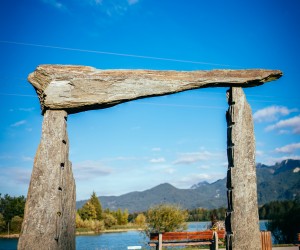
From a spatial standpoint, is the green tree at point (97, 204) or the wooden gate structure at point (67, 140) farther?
the green tree at point (97, 204)

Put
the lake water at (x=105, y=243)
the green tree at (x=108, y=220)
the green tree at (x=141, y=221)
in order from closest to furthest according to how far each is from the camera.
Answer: the green tree at (x=141, y=221) → the lake water at (x=105, y=243) → the green tree at (x=108, y=220)

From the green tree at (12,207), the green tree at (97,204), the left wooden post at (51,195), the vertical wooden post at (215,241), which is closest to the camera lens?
the left wooden post at (51,195)

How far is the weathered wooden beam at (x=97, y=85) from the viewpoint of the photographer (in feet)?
20.3

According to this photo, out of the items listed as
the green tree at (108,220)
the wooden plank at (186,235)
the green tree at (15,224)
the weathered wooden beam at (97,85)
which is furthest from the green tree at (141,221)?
the weathered wooden beam at (97,85)

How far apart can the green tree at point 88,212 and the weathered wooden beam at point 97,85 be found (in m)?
43.6

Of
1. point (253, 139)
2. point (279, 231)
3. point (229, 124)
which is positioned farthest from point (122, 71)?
point (279, 231)

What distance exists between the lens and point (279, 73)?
7.06m

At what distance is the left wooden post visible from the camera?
5656 mm

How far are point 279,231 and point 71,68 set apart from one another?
60.1 ft

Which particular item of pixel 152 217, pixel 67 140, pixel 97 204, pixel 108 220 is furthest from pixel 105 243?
pixel 108 220

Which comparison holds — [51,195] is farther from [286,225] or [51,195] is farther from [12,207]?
[12,207]

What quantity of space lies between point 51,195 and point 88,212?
43.7 metres

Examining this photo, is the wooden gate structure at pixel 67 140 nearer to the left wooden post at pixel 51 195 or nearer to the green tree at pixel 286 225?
the left wooden post at pixel 51 195

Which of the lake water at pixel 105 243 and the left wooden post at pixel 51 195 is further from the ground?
the left wooden post at pixel 51 195
